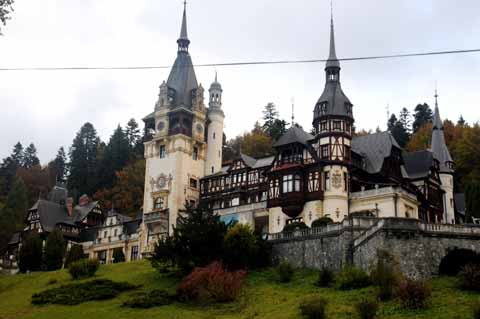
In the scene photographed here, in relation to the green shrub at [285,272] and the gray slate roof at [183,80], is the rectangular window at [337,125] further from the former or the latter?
the gray slate roof at [183,80]

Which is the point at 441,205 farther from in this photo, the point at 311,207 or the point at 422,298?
the point at 422,298

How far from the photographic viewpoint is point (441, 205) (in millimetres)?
73938

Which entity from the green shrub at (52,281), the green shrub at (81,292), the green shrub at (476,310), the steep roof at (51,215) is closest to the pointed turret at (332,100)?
the green shrub at (81,292)

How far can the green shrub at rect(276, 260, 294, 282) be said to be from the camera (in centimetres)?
4900

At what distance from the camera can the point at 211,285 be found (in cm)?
4647

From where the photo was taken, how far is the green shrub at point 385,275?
40625 millimetres

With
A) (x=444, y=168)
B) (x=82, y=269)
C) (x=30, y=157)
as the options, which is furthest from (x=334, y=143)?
(x=30, y=157)

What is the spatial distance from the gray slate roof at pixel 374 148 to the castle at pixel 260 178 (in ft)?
0.33

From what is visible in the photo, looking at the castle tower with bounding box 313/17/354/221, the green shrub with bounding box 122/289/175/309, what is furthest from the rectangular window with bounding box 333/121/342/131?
the green shrub with bounding box 122/289/175/309

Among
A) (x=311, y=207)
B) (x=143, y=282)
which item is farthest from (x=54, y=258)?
(x=311, y=207)

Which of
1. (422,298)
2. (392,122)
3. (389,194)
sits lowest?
(422,298)

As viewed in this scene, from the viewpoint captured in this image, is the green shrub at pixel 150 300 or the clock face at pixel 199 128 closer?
the green shrub at pixel 150 300

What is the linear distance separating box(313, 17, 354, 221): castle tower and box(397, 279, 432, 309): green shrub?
2425cm

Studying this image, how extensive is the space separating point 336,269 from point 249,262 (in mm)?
6729
